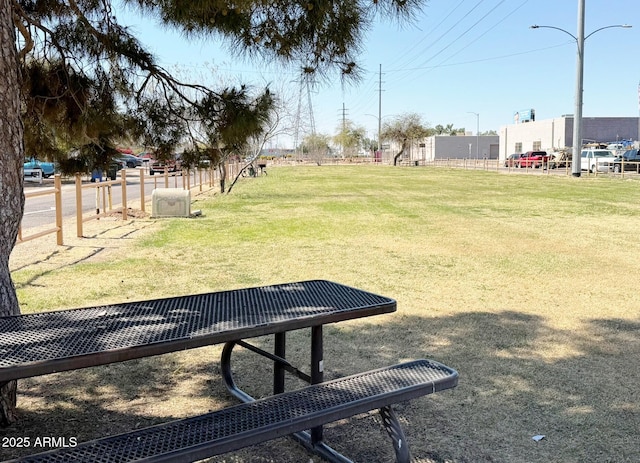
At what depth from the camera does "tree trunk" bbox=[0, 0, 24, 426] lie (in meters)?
3.35

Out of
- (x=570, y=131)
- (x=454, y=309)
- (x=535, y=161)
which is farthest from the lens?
(x=570, y=131)

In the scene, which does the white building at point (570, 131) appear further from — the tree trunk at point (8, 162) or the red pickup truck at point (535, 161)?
the tree trunk at point (8, 162)

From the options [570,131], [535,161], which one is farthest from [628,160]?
[570,131]

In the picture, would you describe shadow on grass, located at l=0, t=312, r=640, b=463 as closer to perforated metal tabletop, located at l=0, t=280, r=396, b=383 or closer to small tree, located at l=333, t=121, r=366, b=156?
perforated metal tabletop, located at l=0, t=280, r=396, b=383

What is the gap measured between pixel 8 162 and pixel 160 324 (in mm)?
1399

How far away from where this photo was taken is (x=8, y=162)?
3.40 metres

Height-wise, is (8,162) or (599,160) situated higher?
(599,160)

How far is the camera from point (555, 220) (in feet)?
43.1

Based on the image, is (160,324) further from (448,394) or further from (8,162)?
(448,394)

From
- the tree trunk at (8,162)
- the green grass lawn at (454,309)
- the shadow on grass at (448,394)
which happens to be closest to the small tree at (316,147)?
the green grass lawn at (454,309)

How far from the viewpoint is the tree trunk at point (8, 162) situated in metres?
3.35

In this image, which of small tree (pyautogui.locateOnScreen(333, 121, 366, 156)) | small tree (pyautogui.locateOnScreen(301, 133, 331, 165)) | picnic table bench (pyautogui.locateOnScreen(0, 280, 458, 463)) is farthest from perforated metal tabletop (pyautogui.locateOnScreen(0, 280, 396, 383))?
small tree (pyautogui.locateOnScreen(333, 121, 366, 156))

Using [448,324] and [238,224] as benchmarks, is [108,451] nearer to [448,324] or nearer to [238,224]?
[448,324]

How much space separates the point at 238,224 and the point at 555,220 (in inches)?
263
